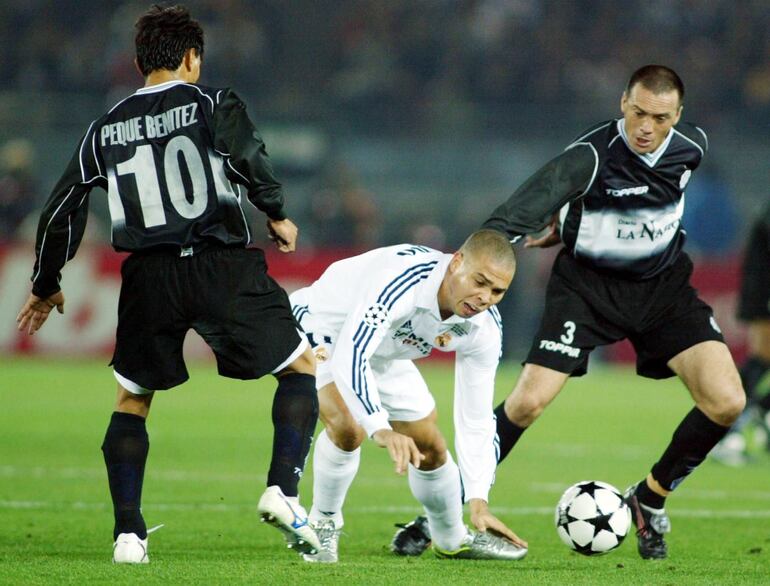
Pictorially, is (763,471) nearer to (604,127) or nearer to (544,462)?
(544,462)

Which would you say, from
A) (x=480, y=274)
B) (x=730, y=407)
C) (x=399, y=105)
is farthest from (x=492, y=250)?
(x=399, y=105)

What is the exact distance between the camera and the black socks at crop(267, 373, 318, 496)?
16.8 feet

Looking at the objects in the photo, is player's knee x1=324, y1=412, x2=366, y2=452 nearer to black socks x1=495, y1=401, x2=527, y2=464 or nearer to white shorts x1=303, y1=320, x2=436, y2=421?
white shorts x1=303, y1=320, x2=436, y2=421

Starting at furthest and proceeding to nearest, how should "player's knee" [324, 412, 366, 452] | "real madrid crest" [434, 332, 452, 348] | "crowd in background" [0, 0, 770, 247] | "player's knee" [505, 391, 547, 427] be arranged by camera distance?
"crowd in background" [0, 0, 770, 247], "player's knee" [505, 391, 547, 427], "player's knee" [324, 412, 366, 452], "real madrid crest" [434, 332, 452, 348]

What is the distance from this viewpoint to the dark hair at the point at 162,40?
17.5 feet

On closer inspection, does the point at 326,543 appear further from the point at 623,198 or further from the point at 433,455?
the point at 623,198

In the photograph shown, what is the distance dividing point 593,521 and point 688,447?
0.76 metres

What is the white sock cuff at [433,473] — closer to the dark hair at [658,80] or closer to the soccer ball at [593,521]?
the soccer ball at [593,521]

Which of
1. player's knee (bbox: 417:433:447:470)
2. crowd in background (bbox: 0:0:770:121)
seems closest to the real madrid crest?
player's knee (bbox: 417:433:447:470)

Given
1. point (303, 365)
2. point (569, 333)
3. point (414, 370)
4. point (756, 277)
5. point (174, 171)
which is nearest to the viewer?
point (174, 171)

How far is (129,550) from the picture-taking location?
5.12m

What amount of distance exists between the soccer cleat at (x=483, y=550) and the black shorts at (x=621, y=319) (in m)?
0.97

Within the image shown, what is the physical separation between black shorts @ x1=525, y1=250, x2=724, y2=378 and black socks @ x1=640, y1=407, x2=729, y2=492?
341mm

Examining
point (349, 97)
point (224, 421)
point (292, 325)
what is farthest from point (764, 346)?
point (349, 97)
